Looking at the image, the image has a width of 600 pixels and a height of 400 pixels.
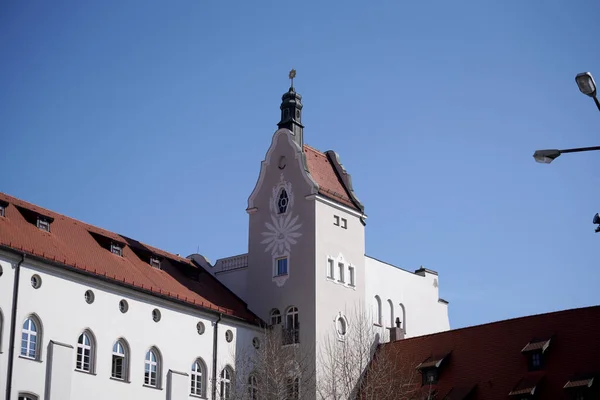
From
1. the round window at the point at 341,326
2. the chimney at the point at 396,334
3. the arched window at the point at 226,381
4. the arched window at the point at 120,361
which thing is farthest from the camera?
the chimney at the point at 396,334

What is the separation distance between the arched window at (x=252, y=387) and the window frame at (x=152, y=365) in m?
4.66

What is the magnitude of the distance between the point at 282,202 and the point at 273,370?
10823mm

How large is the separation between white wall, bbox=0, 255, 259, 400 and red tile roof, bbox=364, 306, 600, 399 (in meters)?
10.2

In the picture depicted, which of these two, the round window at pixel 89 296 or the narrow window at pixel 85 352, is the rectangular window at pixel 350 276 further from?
the narrow window at pixel 85 352

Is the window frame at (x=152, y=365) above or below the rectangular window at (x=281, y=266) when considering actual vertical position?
below

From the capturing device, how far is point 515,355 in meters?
44.2

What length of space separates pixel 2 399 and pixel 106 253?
10452mm

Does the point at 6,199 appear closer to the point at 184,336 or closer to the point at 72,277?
the point at 72,277

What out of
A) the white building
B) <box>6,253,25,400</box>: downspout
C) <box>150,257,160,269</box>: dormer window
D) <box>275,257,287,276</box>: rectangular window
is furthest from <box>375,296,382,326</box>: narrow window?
<box>6,253,25,400</box>: downspout

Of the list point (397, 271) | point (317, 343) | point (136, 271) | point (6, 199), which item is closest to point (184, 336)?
point (136, 271)

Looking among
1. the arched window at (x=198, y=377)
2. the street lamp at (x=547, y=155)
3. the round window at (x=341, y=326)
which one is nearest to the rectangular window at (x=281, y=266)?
the round window at (x=341, y=326)

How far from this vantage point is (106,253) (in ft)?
144

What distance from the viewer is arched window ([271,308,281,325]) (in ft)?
162

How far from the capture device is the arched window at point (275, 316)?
49.4 metres
